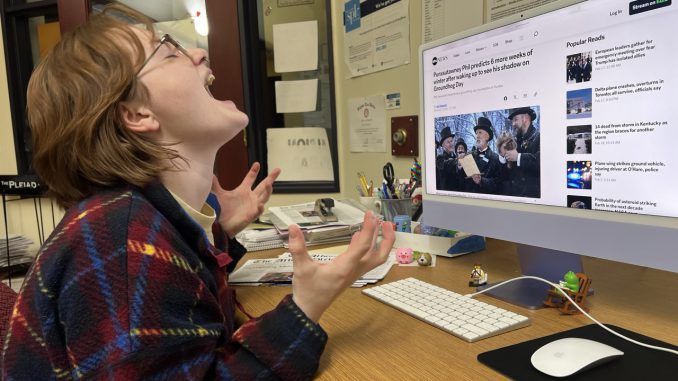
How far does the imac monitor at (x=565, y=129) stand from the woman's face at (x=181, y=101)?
0.43 meters

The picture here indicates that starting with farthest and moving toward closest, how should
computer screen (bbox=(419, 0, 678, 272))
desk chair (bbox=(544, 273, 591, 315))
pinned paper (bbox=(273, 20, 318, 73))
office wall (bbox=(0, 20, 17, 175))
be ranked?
office wall (bbox=(0, 20, 17, 175)) → pinned paper (bbox=(273, 20, 318, 73)) → desk chair (bbox=(544, 273, 591, 315)) → computer screen (bbox=(419, 0, 678, 272))

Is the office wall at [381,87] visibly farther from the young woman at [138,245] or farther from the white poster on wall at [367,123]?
the young woman at [138,245]

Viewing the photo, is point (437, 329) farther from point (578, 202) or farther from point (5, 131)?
point (5, 131)

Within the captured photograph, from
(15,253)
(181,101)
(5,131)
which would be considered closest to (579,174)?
(181,101)

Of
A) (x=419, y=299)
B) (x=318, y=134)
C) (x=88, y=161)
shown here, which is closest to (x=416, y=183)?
(x=419, y=299)

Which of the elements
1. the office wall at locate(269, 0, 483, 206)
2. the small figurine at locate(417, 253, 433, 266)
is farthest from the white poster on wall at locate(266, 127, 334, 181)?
the small figurine at locate(417, 253, 433, 266)

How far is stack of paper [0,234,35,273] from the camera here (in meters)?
1.45

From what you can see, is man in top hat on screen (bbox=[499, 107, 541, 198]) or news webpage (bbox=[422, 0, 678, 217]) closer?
news webpage (bbox=[422, 0, 678, 217])

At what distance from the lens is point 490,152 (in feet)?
2.78

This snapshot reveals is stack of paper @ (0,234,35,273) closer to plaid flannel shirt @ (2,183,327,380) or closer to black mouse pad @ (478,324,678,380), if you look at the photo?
plaid flannel shirt @ (2,183,327,380)

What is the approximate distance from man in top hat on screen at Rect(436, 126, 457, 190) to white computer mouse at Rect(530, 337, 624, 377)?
0.43m

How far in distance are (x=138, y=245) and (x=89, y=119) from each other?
0.21 m

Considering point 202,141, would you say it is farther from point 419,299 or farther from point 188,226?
point 419,299

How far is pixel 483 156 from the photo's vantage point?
86cm
